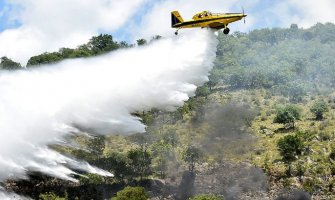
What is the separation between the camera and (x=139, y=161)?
81062 mm

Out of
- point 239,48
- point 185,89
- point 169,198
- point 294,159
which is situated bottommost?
point 169,198

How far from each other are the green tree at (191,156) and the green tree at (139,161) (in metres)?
6.23

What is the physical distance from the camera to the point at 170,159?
274 feet

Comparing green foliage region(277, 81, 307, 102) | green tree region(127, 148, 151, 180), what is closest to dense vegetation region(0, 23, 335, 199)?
green tree region(127, 148, 151, 180)

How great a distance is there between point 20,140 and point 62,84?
9.97 m

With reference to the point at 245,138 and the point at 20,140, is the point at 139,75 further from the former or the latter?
the point at 245,138

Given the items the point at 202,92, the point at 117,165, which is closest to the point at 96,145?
the point at 117,165

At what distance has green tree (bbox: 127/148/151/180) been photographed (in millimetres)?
80688

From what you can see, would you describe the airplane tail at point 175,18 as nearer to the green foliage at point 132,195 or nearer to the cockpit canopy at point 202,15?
the cockpit canopy at point 202,15

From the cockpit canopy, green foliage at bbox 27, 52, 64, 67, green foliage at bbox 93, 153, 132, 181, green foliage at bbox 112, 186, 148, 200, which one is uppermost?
green foliage at bbox 27, 52, 64, 67

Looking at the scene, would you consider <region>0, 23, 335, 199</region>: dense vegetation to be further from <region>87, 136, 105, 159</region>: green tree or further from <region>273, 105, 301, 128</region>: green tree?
<region>273, 105, 301, 128</region>: green tree

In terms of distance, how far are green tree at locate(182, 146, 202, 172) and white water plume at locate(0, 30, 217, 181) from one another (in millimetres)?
22348

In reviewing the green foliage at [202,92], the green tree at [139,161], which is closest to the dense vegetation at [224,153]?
the green tree at [139,161]

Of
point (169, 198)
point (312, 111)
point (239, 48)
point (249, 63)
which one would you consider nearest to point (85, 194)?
point (169, 198)
